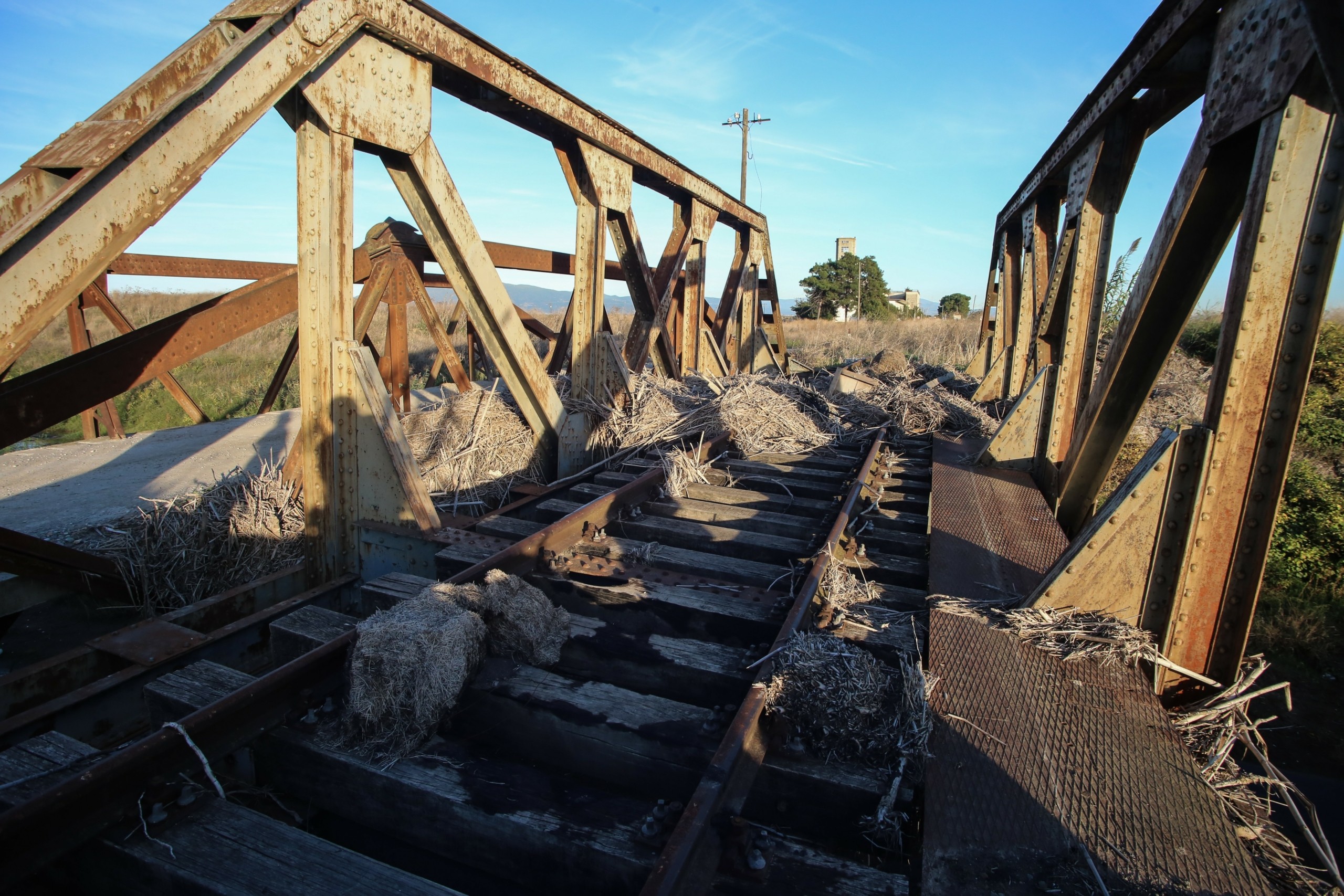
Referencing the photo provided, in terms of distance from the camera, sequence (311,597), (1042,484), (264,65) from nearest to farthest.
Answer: (264,65) → (311,597) → (1042,484)

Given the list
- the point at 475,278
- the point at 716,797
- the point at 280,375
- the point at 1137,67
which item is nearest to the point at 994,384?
the point at 1137,67

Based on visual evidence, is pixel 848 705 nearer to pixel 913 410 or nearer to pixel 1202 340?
pixel 913 410

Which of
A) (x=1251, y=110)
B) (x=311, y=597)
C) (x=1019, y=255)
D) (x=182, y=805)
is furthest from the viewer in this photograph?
(x=1019, y=255)

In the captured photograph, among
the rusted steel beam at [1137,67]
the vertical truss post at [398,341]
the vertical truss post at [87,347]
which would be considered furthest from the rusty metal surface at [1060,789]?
the vertical truss post at [87,347]

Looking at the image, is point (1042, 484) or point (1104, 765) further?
point (1042, 484)

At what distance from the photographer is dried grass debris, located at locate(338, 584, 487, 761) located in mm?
2023

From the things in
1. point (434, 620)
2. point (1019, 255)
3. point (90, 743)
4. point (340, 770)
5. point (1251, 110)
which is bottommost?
point (90, 743)

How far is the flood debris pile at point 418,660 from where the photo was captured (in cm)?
203

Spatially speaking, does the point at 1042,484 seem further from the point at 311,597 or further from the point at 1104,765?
the point at 311,597

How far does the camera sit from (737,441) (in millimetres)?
5633

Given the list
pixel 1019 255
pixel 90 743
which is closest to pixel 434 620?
pixel 90 743

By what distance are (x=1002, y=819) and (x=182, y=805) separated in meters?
2.05

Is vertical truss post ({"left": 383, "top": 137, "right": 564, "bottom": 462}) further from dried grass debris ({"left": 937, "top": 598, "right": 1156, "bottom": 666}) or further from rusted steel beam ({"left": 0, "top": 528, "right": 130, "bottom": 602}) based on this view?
dried grass debris ({"left": 937, "top": 598, "right": 1156, "bottom": 666})

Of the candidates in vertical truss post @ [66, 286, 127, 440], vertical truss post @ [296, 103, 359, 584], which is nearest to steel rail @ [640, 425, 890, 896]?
vertical truss post @ [296, 103, 359, 584]
